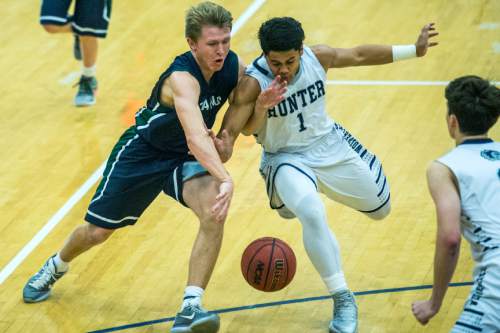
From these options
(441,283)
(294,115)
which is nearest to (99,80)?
(294,115)

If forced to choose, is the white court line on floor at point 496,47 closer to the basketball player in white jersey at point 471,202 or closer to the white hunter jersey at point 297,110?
the white hunter jersey at point 297,110

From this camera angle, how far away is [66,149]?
966 centimetres

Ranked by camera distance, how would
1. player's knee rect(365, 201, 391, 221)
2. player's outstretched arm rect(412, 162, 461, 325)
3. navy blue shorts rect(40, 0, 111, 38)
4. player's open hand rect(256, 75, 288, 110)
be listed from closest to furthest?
1. player's outstretched arm rect(412, 162, 461, 325)
2. player's open hand rect(256, 75, 288, 110)
3. player's knee rect(365, 201, 391, 221)
4. navy blue shorts rect(40, 0, 111, 38)

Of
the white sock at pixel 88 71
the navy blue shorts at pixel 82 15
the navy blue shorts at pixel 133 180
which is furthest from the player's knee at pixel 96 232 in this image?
the navy blue shorts at pixel 82 15

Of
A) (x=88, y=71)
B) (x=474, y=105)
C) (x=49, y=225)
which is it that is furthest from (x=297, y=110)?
(x=88, y=71)

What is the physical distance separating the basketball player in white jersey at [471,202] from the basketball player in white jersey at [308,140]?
54.0 inches

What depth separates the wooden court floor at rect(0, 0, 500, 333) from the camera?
22.9 ft

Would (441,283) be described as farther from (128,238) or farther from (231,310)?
(128,238)

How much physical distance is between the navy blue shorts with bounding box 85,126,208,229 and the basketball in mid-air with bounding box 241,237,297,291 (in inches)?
24.8

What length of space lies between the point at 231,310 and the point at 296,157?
3.77 ft

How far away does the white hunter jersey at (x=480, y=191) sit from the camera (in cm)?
502

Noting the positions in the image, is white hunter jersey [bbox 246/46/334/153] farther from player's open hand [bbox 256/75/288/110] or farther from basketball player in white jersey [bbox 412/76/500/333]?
basketball player in white jersey [bbox 412/76/500/333]

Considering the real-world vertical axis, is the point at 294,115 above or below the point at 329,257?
above

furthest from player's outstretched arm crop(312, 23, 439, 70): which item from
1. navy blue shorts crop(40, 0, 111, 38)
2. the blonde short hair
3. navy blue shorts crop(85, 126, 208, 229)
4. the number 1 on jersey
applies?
navy blue shorts crop(40, 0, 111, 38)
